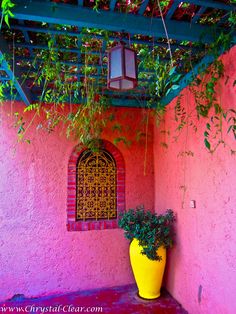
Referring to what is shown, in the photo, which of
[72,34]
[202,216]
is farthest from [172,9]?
[202,216]

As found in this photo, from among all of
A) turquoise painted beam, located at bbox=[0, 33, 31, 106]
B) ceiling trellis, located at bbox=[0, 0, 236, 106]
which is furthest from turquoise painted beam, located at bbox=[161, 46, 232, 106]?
turquoise painted beam, located at bbox=[0, 33, 31, 106]

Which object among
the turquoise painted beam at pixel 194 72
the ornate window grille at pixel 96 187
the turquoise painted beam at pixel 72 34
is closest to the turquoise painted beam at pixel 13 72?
the turquoise painted beam at pixel 72 34

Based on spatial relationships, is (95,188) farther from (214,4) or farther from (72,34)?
(214,4)

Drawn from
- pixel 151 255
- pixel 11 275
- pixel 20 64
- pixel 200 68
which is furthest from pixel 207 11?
pixel 11 275

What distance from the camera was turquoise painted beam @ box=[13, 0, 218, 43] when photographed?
1.95 meters

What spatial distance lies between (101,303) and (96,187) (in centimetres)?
160

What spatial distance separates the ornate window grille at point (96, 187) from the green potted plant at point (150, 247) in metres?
0.53

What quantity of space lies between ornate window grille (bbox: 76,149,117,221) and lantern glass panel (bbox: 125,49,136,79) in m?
2.07

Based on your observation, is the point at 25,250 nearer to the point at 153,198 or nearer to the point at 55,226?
the point at 55,226

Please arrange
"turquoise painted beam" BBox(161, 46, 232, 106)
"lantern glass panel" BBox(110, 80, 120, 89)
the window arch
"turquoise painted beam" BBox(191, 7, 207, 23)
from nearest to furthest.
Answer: "turquoise painted beam" BBox(191, 7, 207, 23)
"lantern glass panel" BBox(110, 80, 120, 89)
"turquoise painted beam" BBox(161, 46, 232, 106)
the window arch

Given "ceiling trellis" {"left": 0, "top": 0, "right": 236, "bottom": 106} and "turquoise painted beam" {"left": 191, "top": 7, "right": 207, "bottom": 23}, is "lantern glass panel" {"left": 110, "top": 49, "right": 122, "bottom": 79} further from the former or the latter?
"turquoise painted beam" {"left": 191, "top": 7, "right": 207, "bottom": 23}

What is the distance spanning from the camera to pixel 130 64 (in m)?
2.06

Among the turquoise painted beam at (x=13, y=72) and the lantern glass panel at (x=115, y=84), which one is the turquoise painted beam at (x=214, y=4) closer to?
the lantern glass panel at (x=115, y=84)

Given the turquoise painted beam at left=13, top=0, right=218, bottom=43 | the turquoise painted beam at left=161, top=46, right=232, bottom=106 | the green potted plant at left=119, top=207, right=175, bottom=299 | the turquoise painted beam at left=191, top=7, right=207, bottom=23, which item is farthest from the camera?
the green potted plant at left=119, top=207, right=175, bottom=299
